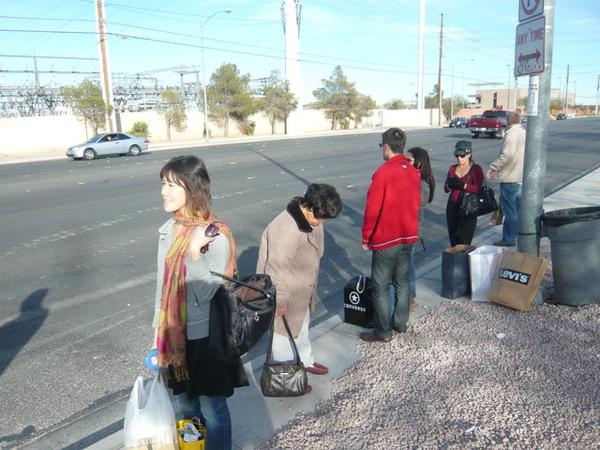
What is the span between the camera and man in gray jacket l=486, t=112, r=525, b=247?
7156 millimetres

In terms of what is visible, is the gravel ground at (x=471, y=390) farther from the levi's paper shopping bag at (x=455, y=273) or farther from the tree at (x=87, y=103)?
the tree at (x=87, y=103)

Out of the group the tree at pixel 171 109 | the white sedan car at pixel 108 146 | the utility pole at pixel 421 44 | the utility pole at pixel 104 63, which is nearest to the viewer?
the white sedan car at pixel 108 146

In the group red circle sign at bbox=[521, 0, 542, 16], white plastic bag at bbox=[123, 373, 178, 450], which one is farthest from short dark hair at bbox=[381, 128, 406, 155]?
white plastic bag at bbox=[123, 373, 178, 450]

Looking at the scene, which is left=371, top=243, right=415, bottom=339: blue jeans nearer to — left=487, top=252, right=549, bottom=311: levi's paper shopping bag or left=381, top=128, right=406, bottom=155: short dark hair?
left=381, top=128, right=406, bottom=155: short dark hair

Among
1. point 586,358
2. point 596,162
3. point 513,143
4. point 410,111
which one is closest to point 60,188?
point 513,143

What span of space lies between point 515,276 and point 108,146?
26.1 meters

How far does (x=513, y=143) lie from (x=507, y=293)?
9.43 ft

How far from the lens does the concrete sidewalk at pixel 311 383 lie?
323cm

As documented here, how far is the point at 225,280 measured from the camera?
260 centimetres

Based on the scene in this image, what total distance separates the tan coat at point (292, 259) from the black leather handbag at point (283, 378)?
5.6 inches

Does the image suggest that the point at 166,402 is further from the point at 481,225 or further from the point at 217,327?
the point at 481,225

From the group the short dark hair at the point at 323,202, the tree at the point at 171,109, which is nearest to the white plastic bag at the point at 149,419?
the short dark hair at the point at 323,202

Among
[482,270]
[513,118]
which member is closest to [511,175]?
[513,118]

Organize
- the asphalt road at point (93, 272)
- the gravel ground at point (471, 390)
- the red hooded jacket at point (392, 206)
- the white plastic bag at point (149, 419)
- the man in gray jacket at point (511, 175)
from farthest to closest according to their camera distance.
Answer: the man in gray jacket at point (511, 175) → the red hooded jacket at point (392, 206) → the asphalt road at point (93, 272) → the gravel ground at point (471, 390) → the white plastic bag at point (149, 419)
